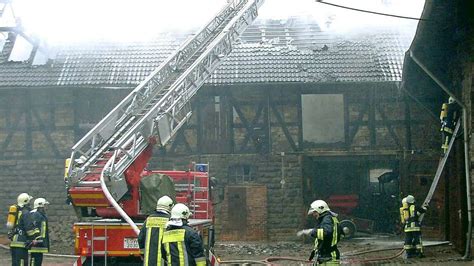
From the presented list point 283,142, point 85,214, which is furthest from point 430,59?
point 85,214

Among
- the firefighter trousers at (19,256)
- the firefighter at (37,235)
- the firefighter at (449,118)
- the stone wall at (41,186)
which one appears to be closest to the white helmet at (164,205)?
the firefighter at (37,235)

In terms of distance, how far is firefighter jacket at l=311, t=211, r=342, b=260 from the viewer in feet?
29.6

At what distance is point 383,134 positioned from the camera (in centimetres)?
2048

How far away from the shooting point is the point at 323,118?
2058 centimetres

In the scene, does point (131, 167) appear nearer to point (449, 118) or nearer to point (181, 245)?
point (181, 245)

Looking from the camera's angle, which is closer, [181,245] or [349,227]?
[181,245]

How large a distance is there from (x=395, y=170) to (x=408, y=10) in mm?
7900

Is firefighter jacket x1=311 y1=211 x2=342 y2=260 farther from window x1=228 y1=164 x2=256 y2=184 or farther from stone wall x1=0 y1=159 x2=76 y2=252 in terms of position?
stone wall x1=0 y1=159 x2=76 y2=252

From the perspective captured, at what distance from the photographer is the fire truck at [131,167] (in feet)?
32.5

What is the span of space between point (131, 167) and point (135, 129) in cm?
67

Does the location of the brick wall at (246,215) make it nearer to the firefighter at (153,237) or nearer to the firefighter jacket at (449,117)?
the firefighter jacket at (449,117)

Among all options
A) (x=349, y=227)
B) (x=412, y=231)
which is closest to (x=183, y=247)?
(x=412, y=231)

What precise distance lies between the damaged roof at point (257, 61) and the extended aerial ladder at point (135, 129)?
603 cm

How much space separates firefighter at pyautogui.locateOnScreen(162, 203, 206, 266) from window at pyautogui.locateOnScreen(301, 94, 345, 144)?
42.9 ft
